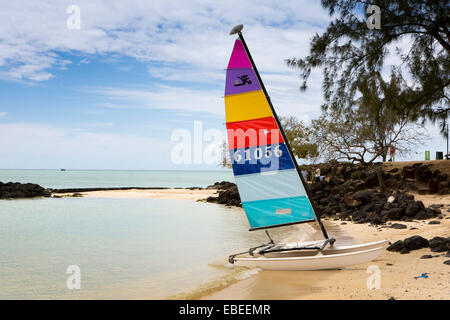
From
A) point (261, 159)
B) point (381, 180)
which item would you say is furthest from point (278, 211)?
point (381, 180)

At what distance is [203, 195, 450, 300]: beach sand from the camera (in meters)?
6.98

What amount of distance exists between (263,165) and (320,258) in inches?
105

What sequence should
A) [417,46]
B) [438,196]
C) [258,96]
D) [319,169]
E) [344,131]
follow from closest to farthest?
[258,96] < [417,46] < [438,196] < [344,131] < [319,169]

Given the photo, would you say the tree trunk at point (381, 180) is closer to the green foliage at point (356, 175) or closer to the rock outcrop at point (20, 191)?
the green foliage at point (356, 175)

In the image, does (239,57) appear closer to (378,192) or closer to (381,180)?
(378,192)

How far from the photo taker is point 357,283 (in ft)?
25.6

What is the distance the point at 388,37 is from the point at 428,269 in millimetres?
8197

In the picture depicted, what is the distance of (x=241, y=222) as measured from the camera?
22156 mm

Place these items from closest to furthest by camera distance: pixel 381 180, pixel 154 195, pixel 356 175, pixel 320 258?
1. pixel 320 258
2. pixel 381 180
3. pixel 356 175
4. pixel 154 195

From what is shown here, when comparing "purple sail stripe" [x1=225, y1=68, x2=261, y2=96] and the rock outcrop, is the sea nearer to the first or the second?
"purple sail stripe" [x1=225, y1=68, x2=261, y2=96]

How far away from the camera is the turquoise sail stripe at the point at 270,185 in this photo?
9500 mm

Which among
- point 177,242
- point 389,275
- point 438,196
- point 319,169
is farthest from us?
point 319,169
